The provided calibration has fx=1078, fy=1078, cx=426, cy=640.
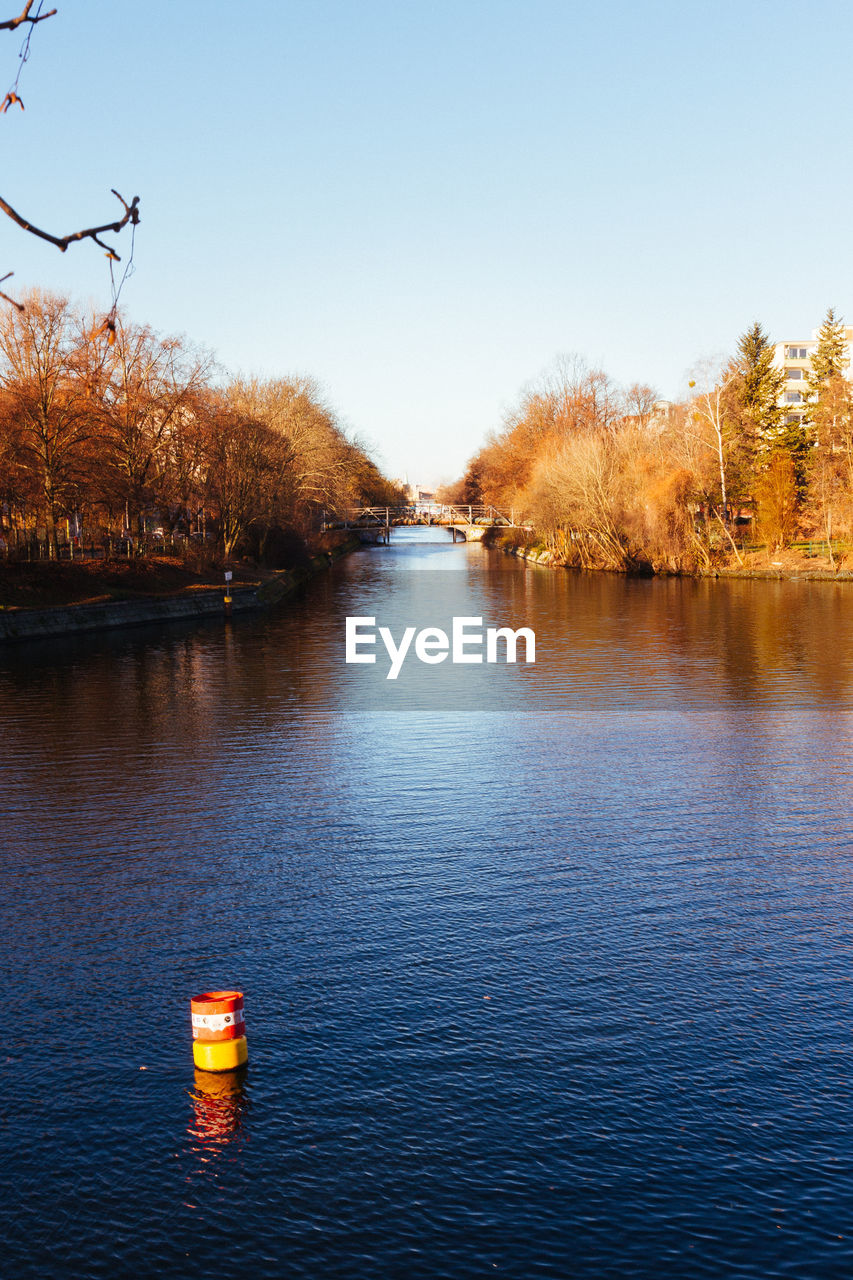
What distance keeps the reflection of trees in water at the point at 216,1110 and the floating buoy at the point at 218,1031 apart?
10 cm

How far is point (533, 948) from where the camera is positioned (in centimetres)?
1261

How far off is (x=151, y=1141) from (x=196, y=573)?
5883cm

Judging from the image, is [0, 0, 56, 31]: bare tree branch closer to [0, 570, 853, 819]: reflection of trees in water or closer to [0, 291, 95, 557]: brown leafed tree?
[0, 570, 853, 819]: reflection of trees in water

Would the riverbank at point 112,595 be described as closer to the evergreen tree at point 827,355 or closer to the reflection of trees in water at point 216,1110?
the reflection of trees in water at point 216,1110

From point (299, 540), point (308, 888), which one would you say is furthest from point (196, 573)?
point (308, 888)

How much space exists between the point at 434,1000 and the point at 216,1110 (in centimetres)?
269

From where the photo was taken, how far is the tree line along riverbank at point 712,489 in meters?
76.0

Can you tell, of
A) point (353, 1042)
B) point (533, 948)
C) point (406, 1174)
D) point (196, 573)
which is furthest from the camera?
point (196, 573)

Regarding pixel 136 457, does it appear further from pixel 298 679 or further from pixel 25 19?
pixel 25 19

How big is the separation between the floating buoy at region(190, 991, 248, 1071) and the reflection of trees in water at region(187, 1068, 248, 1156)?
0.10m

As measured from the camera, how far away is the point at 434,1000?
11.3m

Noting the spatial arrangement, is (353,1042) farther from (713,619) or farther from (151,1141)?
(713,619)

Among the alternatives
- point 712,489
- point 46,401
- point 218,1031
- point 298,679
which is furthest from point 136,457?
point 218,1031

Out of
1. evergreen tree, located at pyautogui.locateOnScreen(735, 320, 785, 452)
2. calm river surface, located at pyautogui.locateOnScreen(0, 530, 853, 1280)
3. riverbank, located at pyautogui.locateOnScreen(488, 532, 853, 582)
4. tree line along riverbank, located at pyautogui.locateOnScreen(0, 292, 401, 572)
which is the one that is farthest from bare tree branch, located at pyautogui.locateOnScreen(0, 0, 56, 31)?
evergreen tree, located at pyautogui.locateOnScreen(735, 320, 785, 452)
